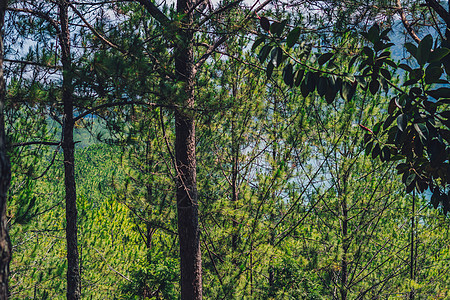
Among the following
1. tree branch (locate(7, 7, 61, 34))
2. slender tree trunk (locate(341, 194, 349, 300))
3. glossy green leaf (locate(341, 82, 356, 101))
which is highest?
tree branch (locate(7, 7, 61, 34))

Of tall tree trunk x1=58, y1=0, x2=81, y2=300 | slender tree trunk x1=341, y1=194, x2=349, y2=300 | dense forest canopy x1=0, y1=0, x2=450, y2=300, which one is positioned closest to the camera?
dense forest canopy x1=0, y1=0, x2=450, y2=300

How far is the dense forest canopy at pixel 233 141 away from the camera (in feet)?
9.14

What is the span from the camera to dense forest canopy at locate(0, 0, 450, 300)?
110 inches

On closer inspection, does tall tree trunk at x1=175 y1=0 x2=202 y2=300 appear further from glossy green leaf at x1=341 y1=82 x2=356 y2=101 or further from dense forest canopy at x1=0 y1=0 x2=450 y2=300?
glossy green leaf at x1=341 y1=82 x2=356 y2=101

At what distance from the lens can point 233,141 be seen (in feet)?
18.2

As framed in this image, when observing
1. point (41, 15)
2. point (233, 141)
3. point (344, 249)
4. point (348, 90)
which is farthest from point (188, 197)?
point (344, 249)

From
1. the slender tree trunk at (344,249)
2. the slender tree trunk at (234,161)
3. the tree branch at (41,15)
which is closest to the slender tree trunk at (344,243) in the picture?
the slender tree trunk at (344,249)

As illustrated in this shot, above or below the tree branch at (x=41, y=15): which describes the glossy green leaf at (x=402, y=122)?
below

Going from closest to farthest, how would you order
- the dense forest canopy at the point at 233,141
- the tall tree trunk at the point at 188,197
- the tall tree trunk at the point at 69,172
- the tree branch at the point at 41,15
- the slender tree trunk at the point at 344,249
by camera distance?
the dense forest canopy at the point at 233,141
the tree branch at the point at 41,15
the tall tree trunk at the point at 69,172
the tall tree trunk at the point at 188,197
the slender tree trunk at the point at 344,249

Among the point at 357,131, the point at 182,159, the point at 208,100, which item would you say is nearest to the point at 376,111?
the point at 357,131

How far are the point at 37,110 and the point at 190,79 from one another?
1.50 metres

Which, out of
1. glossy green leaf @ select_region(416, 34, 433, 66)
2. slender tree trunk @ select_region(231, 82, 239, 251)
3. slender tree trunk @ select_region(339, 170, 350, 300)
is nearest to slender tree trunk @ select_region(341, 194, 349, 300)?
slender tree trunk @ select_region(339, 170, 350, 300)

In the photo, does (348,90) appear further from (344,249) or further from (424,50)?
(344,249)

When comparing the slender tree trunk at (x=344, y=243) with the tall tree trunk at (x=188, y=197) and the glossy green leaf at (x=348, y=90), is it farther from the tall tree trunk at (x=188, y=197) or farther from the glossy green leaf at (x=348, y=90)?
the glossy green leaf at (x=348, y=90)
